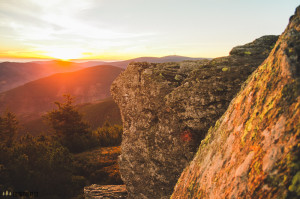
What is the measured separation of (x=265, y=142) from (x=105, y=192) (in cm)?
1086

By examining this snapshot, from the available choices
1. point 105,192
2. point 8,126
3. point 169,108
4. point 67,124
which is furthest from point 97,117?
point 169,108

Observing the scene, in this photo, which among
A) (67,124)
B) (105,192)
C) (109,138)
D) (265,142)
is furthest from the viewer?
(67,124)

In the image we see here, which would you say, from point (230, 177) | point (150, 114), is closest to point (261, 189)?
point (230, 177)

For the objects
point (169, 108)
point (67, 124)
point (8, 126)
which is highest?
point (169, 108)

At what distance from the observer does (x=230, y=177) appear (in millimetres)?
2816

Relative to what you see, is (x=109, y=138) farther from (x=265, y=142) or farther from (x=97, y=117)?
(x=97, y=117)

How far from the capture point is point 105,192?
10938 mm

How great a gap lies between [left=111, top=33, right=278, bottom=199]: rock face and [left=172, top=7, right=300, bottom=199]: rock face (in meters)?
2.75

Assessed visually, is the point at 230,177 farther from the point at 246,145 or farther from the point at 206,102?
the point at 206,102

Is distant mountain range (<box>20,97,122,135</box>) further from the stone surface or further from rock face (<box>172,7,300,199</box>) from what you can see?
rock face (<box>172,7,300,199</box>)

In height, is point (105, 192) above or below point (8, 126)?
above

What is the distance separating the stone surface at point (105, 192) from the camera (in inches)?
412

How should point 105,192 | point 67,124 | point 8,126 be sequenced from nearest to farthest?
point 105,192, point 67,124, point 8,126

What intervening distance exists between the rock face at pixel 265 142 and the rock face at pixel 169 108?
275cm
